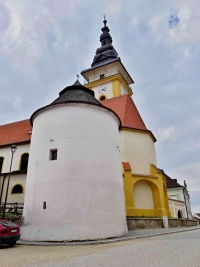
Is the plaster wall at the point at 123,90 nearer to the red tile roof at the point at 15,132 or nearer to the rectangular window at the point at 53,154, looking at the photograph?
the red tile roof at the point at 15,132

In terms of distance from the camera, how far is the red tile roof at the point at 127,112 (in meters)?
22.7

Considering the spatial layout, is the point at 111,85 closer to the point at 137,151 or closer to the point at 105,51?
the point at 105,51

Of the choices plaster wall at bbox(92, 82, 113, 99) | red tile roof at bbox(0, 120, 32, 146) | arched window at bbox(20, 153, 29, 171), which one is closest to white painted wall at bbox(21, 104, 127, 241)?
arched window at bbox(20, 153, 29, 171)

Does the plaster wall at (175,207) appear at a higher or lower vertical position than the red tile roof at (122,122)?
lower

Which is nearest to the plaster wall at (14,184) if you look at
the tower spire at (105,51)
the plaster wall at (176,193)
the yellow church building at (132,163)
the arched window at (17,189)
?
the yellow church building at (132,163)

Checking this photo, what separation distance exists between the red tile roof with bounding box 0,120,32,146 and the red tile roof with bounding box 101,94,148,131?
31.3ft

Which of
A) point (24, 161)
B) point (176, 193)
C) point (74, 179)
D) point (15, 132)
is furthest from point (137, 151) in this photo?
point (176, 193)

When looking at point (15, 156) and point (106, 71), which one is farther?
point (106, 71)

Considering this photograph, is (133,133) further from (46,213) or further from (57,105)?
(46,213)

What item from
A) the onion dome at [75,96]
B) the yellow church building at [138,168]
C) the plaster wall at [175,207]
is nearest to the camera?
the onion dome at [75,96]

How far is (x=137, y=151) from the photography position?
21.3 m

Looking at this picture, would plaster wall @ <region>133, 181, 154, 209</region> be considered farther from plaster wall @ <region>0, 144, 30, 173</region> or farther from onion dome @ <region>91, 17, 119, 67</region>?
onion dome @ <region>91, 17, 119, 67</region>

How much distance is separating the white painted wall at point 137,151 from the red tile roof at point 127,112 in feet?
3.17

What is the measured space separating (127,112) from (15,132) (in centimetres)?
1262
